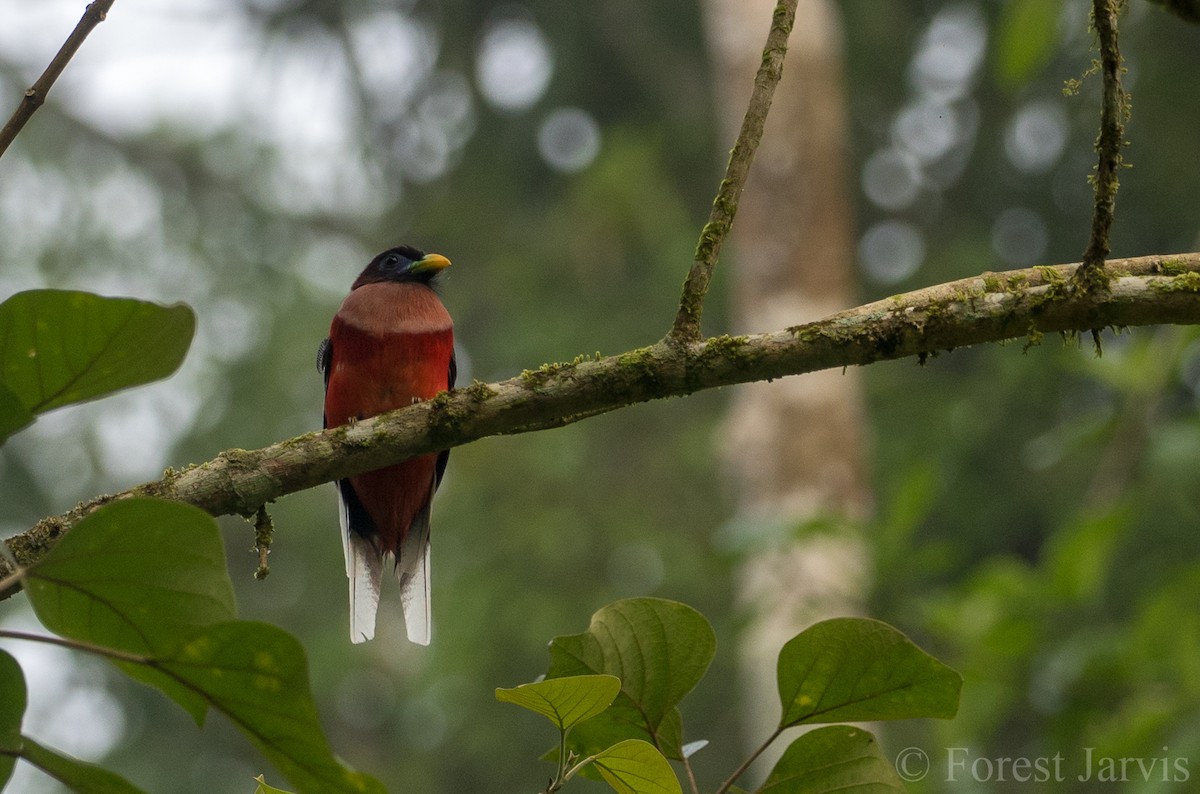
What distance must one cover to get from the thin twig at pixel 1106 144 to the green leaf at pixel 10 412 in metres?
1.26

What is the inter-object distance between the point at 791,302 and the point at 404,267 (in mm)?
3165

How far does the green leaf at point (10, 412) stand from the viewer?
1.10 m

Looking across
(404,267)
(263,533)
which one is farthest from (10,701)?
(404,267)

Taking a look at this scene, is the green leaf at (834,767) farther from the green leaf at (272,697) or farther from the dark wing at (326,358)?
the dark wing at (326,358)

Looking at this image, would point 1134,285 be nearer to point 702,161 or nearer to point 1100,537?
A: point 1100,537

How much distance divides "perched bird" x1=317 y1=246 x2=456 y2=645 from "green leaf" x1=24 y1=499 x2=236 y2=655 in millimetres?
2023

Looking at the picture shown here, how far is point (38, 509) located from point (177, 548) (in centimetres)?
1299

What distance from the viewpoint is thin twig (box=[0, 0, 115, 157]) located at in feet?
4.55

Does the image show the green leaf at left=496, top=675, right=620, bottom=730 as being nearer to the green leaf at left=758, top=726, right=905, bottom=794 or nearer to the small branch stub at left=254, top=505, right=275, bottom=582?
the green leaf at left=758, top=726, right=905, bottom=794

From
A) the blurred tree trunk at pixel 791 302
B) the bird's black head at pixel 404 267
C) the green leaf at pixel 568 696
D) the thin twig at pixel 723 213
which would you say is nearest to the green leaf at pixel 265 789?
the green leaf at pixel 568 696

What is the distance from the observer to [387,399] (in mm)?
3254

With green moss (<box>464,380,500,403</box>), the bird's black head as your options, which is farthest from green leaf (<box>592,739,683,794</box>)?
the bird's black head

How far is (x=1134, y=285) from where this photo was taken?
5.45ft

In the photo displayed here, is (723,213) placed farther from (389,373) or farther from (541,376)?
(389,373)
